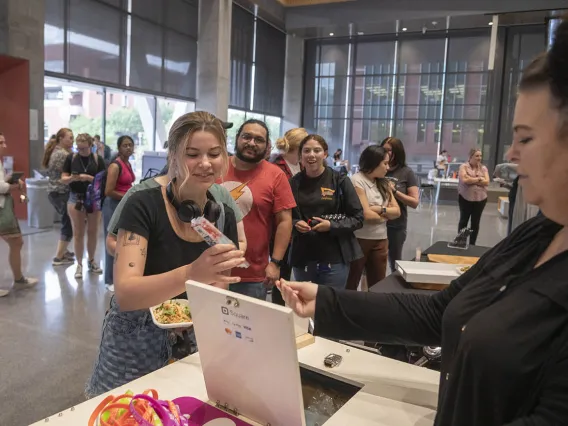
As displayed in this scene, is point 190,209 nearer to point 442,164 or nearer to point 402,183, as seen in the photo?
point 402,183

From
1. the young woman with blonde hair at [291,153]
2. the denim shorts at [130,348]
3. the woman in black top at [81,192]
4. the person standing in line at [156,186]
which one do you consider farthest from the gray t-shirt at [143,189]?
the woman in black top at [81,192]

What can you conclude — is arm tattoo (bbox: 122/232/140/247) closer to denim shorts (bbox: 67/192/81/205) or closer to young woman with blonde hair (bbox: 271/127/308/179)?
young woman with blonde hair (bbox: 271/127/308/179)

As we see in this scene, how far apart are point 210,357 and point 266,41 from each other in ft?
47.1

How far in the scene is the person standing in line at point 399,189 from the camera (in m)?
4.05

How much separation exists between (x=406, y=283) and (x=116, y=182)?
302cm

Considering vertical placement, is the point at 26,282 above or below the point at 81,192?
below

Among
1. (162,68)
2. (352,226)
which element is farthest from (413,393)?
(162,68)

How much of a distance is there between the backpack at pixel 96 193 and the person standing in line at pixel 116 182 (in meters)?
0.30

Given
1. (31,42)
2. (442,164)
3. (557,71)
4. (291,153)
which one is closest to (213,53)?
(31,42)

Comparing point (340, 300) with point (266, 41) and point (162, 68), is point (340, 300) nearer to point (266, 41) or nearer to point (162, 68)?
point (162, 68)

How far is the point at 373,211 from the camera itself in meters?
3.39

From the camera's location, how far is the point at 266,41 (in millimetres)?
14367

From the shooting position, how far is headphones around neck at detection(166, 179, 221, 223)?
1.43m

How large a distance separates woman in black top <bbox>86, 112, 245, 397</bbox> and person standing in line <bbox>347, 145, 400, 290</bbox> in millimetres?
1991
